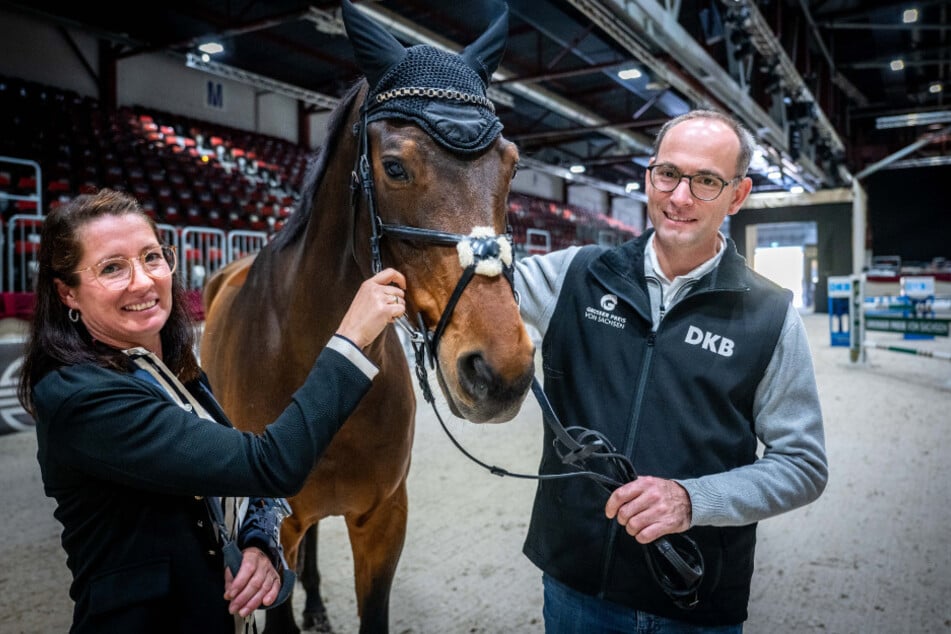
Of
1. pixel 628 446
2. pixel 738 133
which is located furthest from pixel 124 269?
pixel 738 133

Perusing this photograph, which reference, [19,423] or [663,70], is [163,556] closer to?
[19,423]

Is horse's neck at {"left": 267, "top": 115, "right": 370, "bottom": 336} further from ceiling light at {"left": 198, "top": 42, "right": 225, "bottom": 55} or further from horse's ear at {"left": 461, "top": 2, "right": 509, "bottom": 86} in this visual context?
ceiling light at {"left": 198, "top": 42, "right": 225, "bottom": 55}

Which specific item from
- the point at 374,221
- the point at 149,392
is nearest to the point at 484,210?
the point at 374,221

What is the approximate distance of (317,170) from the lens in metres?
1.71

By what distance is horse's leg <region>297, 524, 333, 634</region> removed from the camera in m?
2.56

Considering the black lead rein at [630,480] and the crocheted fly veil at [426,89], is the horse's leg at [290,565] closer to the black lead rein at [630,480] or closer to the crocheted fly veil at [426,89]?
the black lead rein at [630,480]

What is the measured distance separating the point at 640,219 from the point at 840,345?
68.9ft

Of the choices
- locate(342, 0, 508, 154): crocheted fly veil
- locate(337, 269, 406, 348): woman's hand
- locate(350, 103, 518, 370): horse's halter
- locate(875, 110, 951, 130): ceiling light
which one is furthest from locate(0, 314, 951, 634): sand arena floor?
locate(875, 110, 951, 130): ceiling light

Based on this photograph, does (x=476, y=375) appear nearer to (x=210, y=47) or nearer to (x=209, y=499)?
(x=209, y=499)

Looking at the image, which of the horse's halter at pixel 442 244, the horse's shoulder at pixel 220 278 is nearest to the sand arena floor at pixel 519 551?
the horse's halter at pixel 442 244

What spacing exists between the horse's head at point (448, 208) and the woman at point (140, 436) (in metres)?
0.11

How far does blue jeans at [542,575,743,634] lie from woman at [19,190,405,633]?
69 centimetres

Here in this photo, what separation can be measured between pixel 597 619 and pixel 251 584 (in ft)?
2.58

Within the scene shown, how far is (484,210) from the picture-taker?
123cm
